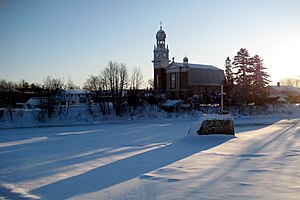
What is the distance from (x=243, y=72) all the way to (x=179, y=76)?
1686 centimetres

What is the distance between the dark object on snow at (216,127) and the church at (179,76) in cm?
4608

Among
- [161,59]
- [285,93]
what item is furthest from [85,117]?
[285,93]

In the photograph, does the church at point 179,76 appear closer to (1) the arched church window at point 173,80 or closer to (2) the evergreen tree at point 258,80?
(1) the arched church window at point 173,80

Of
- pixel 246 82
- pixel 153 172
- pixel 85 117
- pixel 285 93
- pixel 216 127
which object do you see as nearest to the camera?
pixel 153 172

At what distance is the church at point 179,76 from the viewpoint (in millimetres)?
67625

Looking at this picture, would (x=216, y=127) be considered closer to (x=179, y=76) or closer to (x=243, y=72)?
(x=243, y=72)

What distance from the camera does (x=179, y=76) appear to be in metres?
68.7

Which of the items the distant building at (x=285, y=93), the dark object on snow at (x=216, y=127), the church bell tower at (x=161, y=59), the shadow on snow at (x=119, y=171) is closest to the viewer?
the shadow on snow at (x=119, y=171)

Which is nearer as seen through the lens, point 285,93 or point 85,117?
point 85,117

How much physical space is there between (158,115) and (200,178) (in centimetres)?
3544

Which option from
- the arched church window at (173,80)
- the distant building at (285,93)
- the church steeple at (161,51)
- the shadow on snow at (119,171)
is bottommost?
the shadow on snow at (119,171)

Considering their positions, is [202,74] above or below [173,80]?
above

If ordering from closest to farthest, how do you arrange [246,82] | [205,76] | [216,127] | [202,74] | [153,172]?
[153,172], [216,127], [246,82], [202,74], [205,76]

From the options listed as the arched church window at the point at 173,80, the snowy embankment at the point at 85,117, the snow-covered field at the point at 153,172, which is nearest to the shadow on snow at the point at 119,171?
the snow-covered field at the point at 153,172
